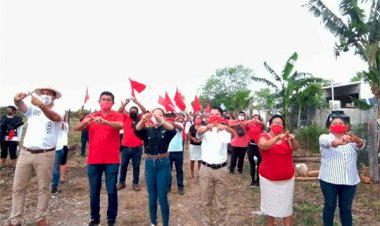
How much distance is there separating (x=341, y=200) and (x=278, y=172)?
0.91 meters

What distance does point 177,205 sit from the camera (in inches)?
222

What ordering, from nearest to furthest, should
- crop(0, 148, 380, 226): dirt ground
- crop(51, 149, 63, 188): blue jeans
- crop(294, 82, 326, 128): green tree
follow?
crop(0, 148, 380, 226): dirt ground
crop(51, 149, 63, 188): blue jeans
crop(294, 82, 326, 128): green tree

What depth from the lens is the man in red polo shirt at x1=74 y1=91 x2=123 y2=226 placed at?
4.32m

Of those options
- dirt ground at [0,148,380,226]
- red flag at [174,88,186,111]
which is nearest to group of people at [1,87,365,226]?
dirt ground at [0,148,380,226]

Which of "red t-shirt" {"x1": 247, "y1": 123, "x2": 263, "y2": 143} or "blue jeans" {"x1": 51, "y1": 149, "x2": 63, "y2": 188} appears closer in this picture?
"blue jeans" {"x1": 51, "y1": 149, "x2": 63, "y2": 188}

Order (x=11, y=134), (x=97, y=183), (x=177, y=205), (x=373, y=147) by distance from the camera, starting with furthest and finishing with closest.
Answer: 1. (x=11, y=134)
2. (x=373, y=147)
3. (x=177, y=205)
4. (x=97, y=183)

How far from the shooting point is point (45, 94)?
420cm

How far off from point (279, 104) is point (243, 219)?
12.8 m

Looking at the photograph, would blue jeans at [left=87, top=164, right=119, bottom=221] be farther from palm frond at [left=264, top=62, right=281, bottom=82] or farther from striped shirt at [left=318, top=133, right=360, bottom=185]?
palm frond at [left=264, top=62, right=281, bottom=82]

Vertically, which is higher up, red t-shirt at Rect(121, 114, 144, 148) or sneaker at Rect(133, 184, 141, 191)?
red t-shirt at Rect(121, 114, 144, 148)

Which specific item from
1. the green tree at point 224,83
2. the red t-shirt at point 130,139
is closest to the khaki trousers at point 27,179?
the red t-shirt at point 130,139

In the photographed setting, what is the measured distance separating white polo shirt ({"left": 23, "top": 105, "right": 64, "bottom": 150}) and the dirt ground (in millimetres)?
1397

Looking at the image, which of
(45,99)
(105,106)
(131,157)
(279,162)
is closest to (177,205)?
(131,157)

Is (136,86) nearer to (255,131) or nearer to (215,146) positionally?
(215,146)
